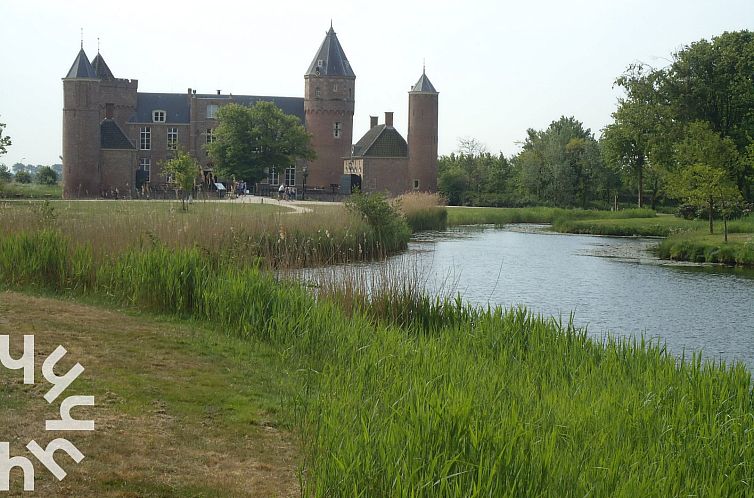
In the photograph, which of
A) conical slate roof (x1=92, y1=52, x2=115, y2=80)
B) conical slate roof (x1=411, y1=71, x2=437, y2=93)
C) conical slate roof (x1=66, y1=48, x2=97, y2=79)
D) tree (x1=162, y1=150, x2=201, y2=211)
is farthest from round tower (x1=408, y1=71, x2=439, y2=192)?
tree (x1=162, y1=150, x2=201, y2=211)

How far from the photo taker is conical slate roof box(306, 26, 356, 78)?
58.7 meters

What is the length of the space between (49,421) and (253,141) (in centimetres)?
4628

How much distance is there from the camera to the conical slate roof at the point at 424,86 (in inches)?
2096

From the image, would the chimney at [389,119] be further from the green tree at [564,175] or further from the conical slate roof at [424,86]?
the green tree at [564,175]

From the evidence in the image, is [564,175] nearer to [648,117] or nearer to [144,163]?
[648,117]

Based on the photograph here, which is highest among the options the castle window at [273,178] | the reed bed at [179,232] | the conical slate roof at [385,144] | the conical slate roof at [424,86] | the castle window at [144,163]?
the conical slate roof at [424,86]

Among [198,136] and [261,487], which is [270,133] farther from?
[261,487]

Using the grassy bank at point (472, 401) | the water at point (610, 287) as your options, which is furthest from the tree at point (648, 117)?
the grassy bank at point (472, 401)

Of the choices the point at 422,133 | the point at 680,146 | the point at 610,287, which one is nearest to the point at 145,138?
the point at 422,133

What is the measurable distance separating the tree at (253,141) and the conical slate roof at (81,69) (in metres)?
7.76

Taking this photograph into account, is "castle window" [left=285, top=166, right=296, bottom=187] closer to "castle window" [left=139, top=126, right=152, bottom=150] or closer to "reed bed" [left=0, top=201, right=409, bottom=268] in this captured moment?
"castle window" [left=139, top=126, right=152, bottom=150]

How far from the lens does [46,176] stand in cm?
6469

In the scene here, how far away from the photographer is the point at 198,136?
61156mm

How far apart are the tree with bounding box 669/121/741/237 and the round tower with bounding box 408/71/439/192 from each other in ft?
69.1
